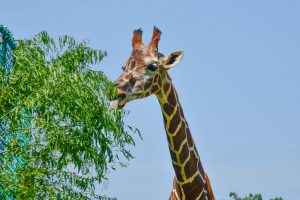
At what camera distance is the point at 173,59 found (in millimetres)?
7281

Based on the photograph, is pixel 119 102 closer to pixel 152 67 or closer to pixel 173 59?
pixel 152 67

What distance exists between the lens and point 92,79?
6602 mm

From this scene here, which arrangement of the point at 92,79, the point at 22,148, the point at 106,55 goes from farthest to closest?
the point at 106,55 → the point at 92,79 → the point at 22,148

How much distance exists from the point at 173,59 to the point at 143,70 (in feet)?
1.42

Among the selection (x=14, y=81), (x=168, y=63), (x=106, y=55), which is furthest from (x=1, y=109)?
(x=168, y=63)

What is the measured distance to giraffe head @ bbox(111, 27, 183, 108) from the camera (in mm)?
6762

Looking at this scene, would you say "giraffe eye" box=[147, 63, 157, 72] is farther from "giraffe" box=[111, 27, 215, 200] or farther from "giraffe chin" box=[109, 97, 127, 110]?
"giraffe chin" box=[109, 97, 127, 110]

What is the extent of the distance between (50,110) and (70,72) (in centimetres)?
57

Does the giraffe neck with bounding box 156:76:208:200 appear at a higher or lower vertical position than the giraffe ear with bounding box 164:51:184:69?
lower

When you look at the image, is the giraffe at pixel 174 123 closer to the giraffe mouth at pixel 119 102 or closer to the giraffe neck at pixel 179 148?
the giraffe neck at pixel 179 148

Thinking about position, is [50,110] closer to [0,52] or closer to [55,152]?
[55,152]

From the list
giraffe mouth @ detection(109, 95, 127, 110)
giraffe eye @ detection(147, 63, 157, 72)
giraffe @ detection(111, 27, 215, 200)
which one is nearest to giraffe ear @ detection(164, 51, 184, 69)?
giraffe @ detection(111, 27, 215, 200)

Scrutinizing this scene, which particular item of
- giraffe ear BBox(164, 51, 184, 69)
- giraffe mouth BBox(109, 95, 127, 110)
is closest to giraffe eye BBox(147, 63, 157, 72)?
giraffe ear BBox(164, 51, 184, 69)

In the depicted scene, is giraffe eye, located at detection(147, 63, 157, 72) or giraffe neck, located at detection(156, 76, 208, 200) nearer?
giraffe eye, located at detection(147, 63, 157, 72)
